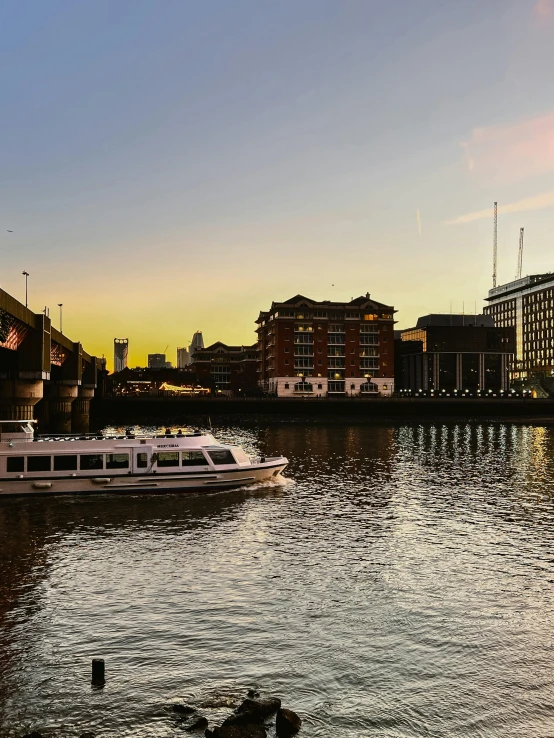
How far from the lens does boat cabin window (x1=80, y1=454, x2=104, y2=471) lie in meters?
41.3

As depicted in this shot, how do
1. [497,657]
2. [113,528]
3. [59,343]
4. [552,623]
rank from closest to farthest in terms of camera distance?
[497,657] → [552,623] → [113,528] → [59,343]

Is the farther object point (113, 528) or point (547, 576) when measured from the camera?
point (113, 528)

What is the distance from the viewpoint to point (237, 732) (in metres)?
12.8

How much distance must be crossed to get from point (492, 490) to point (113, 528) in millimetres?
28375

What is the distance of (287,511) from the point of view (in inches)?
1474

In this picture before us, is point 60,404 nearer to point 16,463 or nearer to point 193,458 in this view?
point 16,463

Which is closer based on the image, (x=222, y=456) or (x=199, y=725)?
(x=199, y=725)

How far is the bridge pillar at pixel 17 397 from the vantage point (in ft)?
196

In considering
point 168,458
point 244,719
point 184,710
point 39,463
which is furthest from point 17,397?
point 244,719

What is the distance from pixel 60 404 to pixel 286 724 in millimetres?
88056

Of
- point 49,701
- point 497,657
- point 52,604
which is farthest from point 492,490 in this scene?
point 49,701

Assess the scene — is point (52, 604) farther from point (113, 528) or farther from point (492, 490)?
point (492, 490)

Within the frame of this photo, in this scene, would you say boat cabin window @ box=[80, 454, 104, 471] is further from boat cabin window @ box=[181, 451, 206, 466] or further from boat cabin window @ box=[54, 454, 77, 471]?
boat cabin window @ box=[181, 451, 206, 466]

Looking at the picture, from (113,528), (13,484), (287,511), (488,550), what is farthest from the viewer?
(13,484)
